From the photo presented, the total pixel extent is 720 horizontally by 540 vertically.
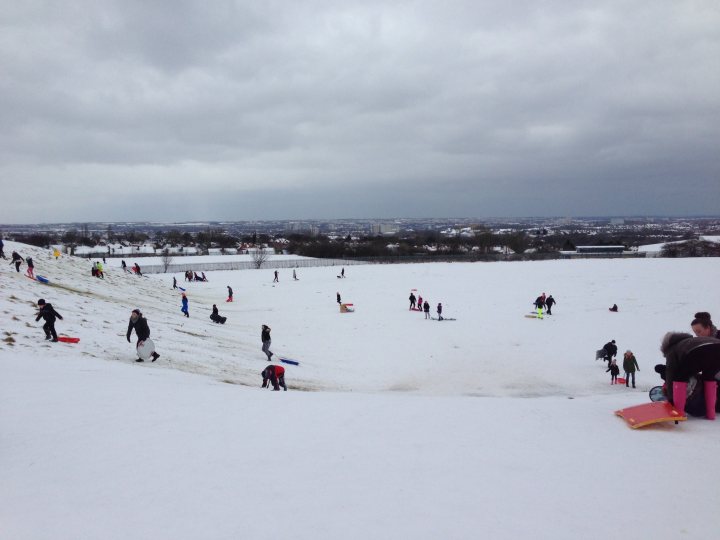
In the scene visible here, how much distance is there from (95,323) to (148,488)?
12.6m

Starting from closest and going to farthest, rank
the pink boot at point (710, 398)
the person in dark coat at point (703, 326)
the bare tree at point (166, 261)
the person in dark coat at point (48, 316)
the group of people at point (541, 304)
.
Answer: the pink boot at point (710, 398)
the person in dark coat at point (703, 326)
the person in dark coat at point (48, 316)
the group of people at point (541, 304)
the bare tree at point (166, 261)

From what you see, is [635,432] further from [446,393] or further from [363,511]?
[446,393]

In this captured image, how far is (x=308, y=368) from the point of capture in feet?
54.3

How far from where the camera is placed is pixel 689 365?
245 inches

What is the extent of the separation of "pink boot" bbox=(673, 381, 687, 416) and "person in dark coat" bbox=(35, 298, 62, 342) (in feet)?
44.4

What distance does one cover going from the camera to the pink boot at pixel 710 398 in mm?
6277

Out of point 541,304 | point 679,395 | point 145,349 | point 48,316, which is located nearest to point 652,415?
point 679,395

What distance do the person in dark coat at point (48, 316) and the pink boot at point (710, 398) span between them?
1391 cm

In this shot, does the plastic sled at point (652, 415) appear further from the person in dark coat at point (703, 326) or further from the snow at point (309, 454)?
the person in dark coat at point (703, 326)

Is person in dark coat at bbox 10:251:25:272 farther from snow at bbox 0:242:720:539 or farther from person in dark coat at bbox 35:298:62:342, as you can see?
person in dark coat at bbox 35:298:62:342

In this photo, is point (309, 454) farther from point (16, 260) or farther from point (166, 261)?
point (166, 261)

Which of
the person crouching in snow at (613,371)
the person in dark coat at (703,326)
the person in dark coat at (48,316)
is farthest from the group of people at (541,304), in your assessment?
the person in dark coat at (48,316)

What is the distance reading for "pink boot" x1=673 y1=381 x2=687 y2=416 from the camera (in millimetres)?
6328

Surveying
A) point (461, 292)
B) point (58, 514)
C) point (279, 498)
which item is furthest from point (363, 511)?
point (461, 292)
